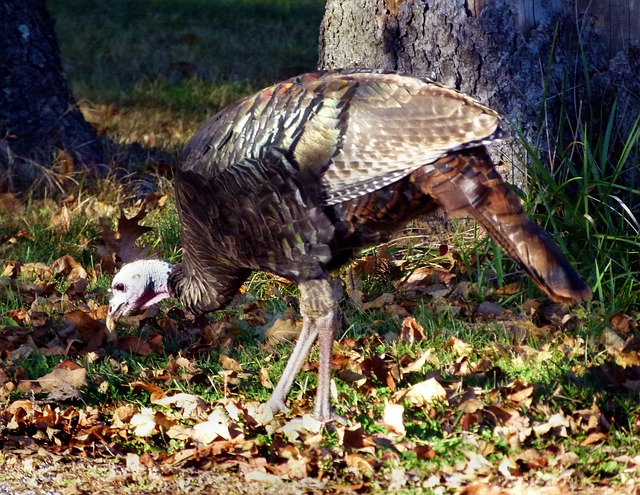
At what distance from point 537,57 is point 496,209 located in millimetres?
Answer: 1823

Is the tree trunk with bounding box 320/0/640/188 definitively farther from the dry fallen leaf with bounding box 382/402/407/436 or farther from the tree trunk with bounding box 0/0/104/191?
the tree trunk with bounding box 0/0/104/191

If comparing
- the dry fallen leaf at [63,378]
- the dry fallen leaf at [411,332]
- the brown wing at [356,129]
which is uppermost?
the brown wing at [356,129]

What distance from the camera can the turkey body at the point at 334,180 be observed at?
139 inches

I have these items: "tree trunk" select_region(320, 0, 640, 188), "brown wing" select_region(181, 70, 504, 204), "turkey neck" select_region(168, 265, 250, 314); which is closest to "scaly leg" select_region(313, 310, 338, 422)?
"brown wing" select_region(181, 70, 504, 204)

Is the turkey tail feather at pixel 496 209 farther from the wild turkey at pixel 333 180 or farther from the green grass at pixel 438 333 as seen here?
the green grass at pixel 438 333

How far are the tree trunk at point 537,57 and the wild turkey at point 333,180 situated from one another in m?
1.38

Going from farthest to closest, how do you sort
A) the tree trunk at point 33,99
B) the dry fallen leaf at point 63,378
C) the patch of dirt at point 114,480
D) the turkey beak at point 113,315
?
the tree trunk at point 33,99
the turkey beak at point 113,315
the dry fallen leaf at point 63,378
the patch of dirt at point 114,480

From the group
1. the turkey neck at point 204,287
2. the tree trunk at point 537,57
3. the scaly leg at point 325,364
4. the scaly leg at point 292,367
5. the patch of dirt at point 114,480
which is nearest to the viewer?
the patch of dirt at point 114,480

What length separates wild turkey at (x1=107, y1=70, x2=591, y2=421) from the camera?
11.6 ft

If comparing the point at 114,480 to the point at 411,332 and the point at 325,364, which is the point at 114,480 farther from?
the point at 411,332

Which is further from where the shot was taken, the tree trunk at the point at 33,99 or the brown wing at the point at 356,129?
the tree trunk at the point at 33,99

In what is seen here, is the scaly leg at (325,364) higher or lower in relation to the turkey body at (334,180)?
lower

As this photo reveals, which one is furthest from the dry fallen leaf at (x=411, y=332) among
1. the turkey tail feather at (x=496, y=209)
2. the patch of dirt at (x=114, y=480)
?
the patch of dirt at (x=114, y=480)

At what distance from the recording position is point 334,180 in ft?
11.9
